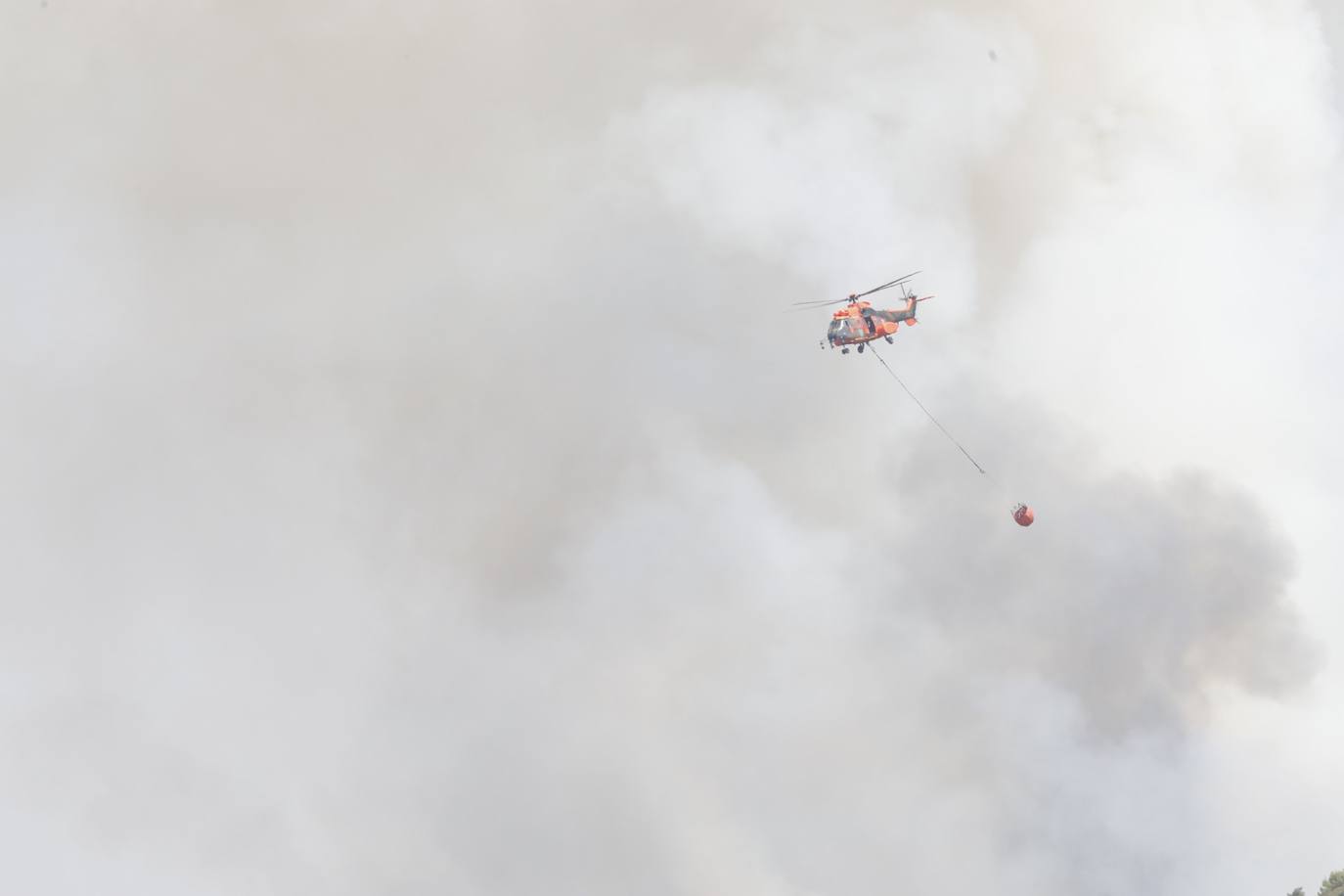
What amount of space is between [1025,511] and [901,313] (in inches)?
583

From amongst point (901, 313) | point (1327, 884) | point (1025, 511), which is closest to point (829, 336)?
point (901, 313)

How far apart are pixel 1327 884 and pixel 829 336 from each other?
69027mm

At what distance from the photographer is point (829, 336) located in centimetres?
10325

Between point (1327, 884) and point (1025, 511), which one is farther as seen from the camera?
point (1327, 884)

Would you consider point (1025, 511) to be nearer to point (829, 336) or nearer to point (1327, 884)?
point (829, 336)

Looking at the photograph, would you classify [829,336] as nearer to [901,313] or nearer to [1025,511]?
[901,313]

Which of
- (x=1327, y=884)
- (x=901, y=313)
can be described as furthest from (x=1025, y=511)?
(x=1327, y=884)

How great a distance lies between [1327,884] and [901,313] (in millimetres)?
65516

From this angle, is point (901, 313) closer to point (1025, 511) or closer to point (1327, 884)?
point (1025, 511)

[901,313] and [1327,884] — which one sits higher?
[901,313]

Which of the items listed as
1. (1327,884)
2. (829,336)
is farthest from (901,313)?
(1327,884)

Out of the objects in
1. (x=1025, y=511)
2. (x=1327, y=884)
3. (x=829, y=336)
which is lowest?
(x=1327, y=884)

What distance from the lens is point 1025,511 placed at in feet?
335

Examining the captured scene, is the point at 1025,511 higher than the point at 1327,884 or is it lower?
higher
